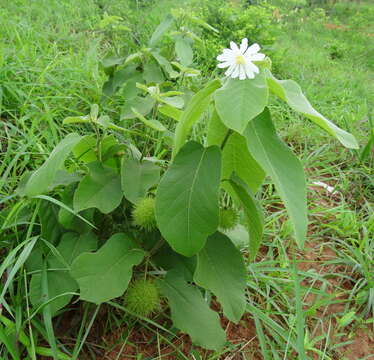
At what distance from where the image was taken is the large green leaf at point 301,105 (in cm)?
77

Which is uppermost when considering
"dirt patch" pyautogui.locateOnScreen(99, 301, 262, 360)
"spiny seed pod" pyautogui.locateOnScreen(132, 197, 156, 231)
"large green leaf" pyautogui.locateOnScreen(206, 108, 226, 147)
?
"large green leaf" pyautogui.locateOnScreen(206, 108, 226, 147)

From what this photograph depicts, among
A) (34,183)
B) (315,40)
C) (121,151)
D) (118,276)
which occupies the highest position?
(34,183)

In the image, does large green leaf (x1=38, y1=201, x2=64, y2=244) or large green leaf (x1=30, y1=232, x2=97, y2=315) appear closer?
large green leaf (x1=30, y1=232, x2=97, y2=315)

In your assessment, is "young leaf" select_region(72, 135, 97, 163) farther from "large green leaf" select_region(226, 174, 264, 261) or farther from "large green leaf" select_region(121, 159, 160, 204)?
"large green leaf" select_region(226, 174, 264, 261)

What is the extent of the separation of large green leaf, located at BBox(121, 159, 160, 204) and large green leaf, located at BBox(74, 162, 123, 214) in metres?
0.05

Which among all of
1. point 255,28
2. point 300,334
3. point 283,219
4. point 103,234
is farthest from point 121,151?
point 255,28

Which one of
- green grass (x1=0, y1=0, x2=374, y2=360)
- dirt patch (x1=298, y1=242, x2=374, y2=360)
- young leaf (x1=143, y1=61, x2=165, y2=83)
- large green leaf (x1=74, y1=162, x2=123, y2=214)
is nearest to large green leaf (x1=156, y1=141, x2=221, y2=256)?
large green leaf (x1=74, y1=162, x2=123, y2=214)

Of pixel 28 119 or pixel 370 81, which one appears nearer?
pixel 28 119

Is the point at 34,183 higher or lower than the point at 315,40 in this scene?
higher

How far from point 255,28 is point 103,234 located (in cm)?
294

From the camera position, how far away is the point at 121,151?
1270 mm

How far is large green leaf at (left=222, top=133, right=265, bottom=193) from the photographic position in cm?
95

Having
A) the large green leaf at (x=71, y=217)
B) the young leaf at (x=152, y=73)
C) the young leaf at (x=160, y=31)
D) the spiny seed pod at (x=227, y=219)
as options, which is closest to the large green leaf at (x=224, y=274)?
the spiny seed pod at (x=227, y=219)

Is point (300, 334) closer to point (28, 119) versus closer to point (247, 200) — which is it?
point (247, 200)
